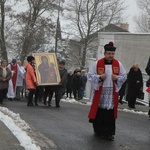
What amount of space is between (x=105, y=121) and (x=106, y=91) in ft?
1.85

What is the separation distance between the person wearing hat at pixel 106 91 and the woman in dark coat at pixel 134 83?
8129 millimetres

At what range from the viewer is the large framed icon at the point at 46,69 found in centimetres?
1544

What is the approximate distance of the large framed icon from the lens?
15.4 metres

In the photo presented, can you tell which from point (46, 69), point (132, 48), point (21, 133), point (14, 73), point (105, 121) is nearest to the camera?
point (21, 133)

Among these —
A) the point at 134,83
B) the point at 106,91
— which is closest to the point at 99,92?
the point at 106,91

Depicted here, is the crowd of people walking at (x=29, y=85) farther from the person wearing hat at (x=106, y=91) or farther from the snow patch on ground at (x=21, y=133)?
the person wearing hat at (x=106, y=91)

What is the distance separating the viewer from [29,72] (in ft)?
50.0

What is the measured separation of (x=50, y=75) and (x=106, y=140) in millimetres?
7622

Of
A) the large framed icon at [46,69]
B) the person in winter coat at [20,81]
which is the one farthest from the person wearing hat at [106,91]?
the person in winter coat at [20,81]

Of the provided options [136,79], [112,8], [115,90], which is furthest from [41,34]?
[115,90]

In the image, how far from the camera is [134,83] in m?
16.6

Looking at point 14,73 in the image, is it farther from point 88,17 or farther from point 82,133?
point 88,17

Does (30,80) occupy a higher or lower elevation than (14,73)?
lower

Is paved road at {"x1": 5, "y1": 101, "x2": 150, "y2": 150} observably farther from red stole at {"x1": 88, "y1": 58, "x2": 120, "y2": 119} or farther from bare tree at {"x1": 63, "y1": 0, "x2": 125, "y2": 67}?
bare tree at {"x1": 63, "y1": 0, "x2": 125, "y2": 67}
